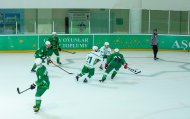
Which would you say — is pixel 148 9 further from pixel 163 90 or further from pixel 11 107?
pixel 11 107

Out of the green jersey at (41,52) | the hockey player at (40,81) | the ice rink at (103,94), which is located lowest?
the ice rink at (103,94)

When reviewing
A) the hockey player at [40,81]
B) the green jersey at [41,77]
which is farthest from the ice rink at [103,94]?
the green jersey at [41,77]

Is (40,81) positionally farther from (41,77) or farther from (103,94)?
(103,94)

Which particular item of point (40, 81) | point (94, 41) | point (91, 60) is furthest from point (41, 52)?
point (94, 41)

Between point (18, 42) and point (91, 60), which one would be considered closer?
point (91, 60)

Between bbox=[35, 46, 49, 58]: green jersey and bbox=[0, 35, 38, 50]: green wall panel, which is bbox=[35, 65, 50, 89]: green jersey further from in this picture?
bbox=[0, 35, 38, 50]: green wall panel

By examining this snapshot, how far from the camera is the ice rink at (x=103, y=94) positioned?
297 inches

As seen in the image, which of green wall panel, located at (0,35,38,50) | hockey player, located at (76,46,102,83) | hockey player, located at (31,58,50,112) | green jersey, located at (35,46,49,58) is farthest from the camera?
green wall panel, located at (0,35,38,50)

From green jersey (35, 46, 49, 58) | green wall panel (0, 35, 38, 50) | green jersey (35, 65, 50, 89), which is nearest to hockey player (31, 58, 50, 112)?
green jersey (35, 65, 50, 89)

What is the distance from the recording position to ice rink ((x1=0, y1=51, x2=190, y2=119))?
7.55 m

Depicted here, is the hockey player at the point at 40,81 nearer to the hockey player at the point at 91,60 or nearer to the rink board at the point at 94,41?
the hockey player at the point at 91,60

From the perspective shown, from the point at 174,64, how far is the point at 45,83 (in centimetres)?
838

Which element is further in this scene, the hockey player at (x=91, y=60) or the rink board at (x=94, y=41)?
the rink board at (x=94, y=41)

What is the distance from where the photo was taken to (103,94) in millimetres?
9328
